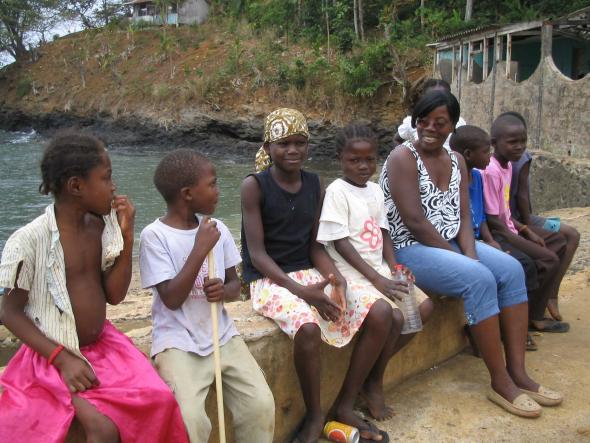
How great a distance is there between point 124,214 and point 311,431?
122 centimetres

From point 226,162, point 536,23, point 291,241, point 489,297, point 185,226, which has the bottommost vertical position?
point 226,162

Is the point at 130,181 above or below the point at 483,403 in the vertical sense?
below

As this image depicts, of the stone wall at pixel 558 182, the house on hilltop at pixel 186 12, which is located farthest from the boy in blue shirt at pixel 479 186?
the house on hilltop at pixel 186 12

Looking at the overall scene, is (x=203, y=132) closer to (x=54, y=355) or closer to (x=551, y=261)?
(x=551, y=261)

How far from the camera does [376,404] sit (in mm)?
2850

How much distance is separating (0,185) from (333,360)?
792 inches

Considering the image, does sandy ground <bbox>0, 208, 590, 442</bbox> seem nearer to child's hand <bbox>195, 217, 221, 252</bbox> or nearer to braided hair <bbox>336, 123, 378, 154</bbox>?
child's hand <bbox>195, 217, 221, 252</bbox>

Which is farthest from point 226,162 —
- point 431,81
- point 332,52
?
point 431,81

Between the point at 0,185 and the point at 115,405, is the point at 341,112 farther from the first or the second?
the point at 115,405

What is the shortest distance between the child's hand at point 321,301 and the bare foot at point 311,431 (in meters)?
0.45

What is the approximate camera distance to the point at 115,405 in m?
1.97

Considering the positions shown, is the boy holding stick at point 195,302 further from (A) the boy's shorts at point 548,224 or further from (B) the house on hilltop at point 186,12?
(B) the house on hilltop at point 186,12

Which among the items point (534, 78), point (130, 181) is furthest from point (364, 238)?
point (130, 181)

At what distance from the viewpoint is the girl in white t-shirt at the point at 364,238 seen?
9.43 feet
